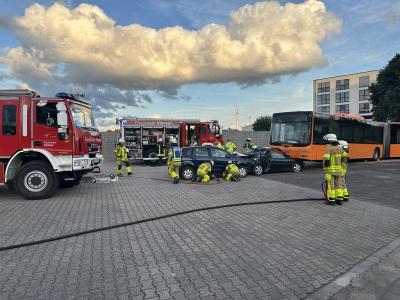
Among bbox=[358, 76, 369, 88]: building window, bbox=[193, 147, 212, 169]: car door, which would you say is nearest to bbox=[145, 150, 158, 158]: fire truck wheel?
bbox=[193, 147, 212, 169]: car door

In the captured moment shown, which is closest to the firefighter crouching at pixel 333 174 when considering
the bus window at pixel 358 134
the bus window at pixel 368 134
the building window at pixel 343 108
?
the bus window at pixel 358 134

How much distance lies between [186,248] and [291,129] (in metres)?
14.9

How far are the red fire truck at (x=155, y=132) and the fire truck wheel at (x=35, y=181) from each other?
13433 millimetres

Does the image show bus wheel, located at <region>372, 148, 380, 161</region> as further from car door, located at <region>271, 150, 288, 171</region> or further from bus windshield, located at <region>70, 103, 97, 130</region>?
bus windshield, located at <region>70, 103, 97, 130</region>

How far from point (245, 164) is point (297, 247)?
10.5 m

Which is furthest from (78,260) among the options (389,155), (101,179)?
(389,155)

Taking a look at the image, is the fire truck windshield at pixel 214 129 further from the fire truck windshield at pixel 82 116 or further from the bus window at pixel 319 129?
the fire truck windshield at pixel 82 116

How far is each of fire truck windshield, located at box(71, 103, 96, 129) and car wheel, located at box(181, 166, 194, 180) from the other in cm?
453

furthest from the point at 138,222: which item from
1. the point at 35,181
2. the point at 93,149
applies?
the point at 93,149

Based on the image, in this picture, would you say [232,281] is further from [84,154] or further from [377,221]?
[84,154]

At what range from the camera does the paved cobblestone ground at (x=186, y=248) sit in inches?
164

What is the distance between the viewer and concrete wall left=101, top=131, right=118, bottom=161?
27.7 metres

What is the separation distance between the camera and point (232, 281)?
4.31 meters

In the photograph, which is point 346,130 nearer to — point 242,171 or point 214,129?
point 214,129
